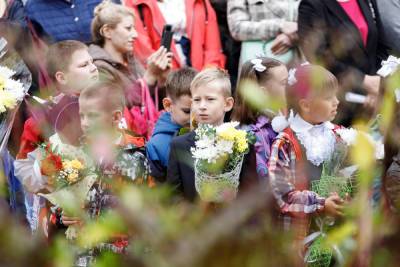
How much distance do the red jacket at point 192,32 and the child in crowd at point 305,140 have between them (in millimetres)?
1643

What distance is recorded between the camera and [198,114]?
4.43m

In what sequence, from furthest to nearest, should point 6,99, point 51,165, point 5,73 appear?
point 5,73
point 6,99
point 51,165

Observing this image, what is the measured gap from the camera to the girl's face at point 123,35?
551cm

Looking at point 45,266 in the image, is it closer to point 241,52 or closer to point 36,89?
point 36,89

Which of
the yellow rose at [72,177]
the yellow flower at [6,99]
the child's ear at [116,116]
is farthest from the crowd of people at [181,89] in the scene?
the yellow flower at [6,99]

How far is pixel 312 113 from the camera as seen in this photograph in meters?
4.15

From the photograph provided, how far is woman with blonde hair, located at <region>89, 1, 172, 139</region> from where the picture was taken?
17.7ft

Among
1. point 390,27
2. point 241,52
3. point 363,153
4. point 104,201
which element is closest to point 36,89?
point 241,52

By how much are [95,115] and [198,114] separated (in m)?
0.56

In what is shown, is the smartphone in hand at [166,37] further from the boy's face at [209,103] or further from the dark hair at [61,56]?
the boy's face at [209,103]

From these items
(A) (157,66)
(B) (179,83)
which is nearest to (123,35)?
(A) (157,66)

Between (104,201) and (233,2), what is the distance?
2.55m

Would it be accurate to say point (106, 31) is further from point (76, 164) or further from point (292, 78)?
point (76, 164)

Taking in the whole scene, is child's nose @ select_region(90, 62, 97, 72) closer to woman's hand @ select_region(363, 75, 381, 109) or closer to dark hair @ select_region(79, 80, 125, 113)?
A: dark hair @ select_region(79, 80, 125, 113)
